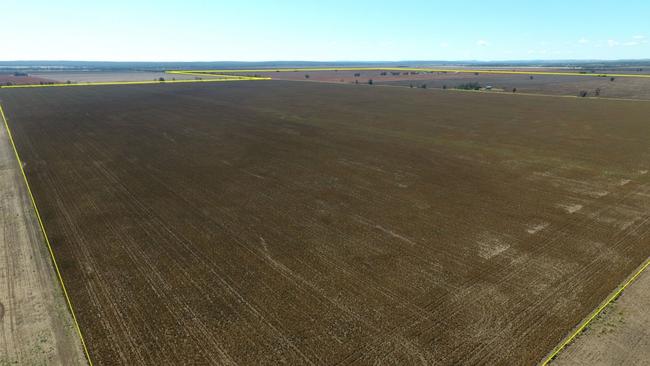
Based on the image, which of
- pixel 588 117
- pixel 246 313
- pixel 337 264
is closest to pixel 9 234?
pixel 246 313

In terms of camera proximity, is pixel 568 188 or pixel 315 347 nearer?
pixel 315 347

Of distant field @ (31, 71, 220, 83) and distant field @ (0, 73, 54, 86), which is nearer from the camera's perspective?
distant field @ (0, 73, 54, 86)

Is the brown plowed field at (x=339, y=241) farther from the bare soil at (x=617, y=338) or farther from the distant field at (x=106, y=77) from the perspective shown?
the distant field at (x=106, y=77)

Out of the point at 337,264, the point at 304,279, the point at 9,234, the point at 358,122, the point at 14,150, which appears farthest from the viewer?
the point at 358,122

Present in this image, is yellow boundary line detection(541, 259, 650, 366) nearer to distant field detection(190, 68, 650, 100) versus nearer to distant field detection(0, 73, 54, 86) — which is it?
distant field detection(190, 68, 650, 100)

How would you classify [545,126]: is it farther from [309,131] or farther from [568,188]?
[309,131]

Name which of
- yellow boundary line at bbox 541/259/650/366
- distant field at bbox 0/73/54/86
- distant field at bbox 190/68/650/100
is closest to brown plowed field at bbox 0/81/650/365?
yellow boundary line at bbox 541/259/650/366
